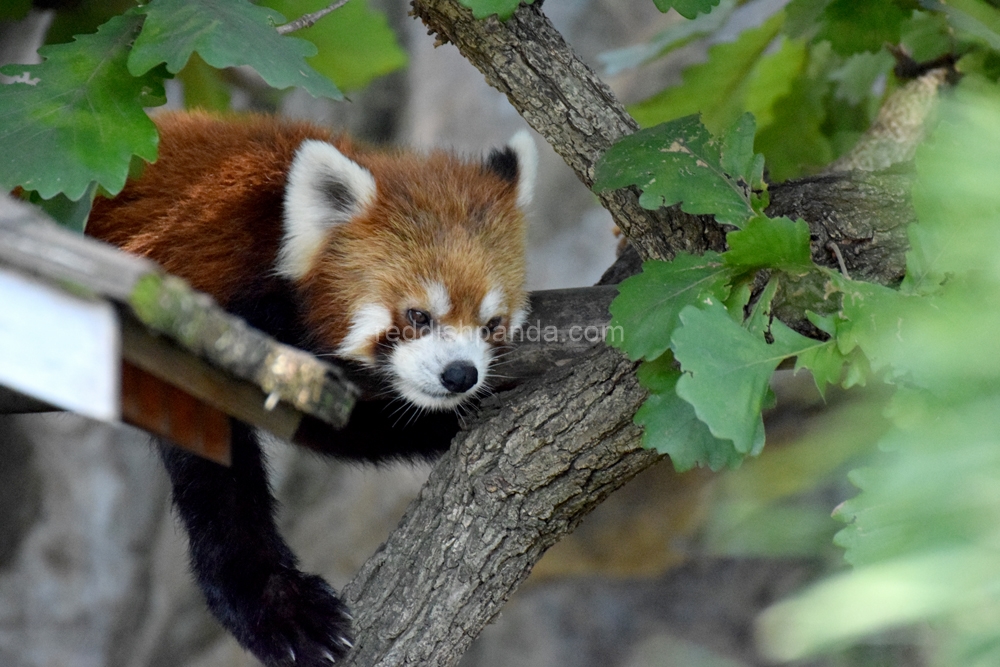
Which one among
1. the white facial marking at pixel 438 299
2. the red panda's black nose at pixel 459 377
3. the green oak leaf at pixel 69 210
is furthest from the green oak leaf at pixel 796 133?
the green oak leaf at pixel 69 210

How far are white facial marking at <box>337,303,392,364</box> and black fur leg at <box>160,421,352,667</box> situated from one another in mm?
408

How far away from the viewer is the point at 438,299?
111 inches

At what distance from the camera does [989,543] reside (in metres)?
0.76

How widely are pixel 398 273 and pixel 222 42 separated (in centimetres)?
98

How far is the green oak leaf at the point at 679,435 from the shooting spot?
199cm

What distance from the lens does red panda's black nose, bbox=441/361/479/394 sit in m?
2.69

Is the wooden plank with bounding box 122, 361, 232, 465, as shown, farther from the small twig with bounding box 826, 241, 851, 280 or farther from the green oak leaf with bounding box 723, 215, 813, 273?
the small twig with bounding box 826, 241, 851, 280

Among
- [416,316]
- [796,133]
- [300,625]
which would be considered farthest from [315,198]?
[796,133]

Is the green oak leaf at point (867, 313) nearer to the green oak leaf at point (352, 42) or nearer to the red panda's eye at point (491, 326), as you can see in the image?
the red panda's eye at point (491, 326)

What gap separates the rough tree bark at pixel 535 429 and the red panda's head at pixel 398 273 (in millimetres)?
279

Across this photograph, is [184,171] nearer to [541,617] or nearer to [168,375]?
[168,375]

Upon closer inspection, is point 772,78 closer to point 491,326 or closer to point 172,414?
point 491,326

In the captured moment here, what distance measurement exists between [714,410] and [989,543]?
3.42 ft

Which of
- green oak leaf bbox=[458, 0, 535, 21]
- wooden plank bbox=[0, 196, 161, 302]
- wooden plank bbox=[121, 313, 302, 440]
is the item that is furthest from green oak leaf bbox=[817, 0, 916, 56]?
wooden plank bbox=[0, 196, 161, 302]
